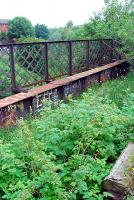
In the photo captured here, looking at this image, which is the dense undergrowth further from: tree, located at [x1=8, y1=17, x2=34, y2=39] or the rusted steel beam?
tree, located at [x1=8, y1=17, x2=34, y2=39]

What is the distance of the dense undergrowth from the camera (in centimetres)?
304

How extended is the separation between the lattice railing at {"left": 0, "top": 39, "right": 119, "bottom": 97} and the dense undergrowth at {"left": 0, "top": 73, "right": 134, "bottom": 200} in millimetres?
2442

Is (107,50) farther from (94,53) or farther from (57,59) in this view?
(57,59)

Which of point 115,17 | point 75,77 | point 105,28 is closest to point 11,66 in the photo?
point 75,77

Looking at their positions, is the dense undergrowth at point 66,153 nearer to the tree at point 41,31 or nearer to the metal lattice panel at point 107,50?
the metal lattice panel at point 107,50

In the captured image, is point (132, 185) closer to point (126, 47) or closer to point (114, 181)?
point (114, 181)

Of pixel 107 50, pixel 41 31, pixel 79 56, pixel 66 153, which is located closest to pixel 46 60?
pixel 79 56

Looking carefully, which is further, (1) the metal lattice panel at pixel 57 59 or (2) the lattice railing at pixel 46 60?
(1) the metal lattice panel at pixel 57 59

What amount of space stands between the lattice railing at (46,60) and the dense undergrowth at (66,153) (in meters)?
2.44

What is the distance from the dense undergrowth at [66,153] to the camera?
3.04 m

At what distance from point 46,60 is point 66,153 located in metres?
4.56

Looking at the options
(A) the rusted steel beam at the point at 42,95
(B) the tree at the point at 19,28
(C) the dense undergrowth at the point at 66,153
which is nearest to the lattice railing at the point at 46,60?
(A) the rusted steel beam at the point at 42,95

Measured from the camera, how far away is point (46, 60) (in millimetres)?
7984

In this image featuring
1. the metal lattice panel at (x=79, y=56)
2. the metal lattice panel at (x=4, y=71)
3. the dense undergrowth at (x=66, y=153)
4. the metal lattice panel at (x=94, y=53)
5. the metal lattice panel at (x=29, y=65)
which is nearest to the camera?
the dense undergrowth at (x=66, y=153)
